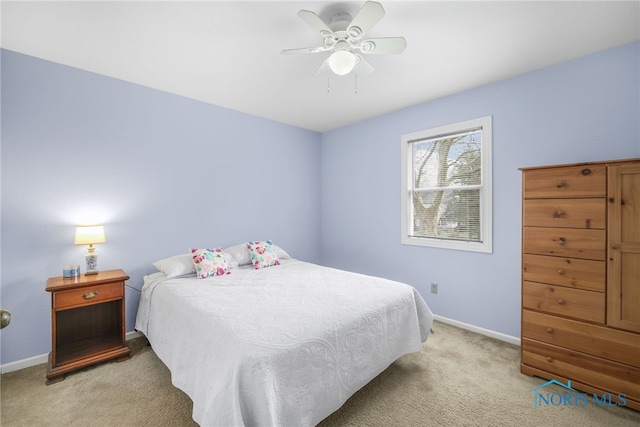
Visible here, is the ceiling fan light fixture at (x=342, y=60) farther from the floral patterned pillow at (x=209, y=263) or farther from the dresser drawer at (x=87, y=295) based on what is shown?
the dresser drawer at (x=87, y=295)

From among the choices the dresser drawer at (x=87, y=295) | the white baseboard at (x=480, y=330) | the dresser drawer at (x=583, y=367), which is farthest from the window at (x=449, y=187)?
the dresser drawer at (x=87, y=295)

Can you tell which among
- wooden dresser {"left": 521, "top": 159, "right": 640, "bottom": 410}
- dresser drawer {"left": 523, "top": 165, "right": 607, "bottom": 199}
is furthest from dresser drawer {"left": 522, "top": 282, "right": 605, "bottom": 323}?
dresser drawer {"left": 523, "top": 165, "right": 607, "bottom": 199}

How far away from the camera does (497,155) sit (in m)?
2.75

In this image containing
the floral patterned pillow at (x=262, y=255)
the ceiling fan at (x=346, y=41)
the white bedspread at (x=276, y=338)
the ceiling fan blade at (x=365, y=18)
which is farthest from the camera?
the floral patterned pillow at (x=262, y=255)

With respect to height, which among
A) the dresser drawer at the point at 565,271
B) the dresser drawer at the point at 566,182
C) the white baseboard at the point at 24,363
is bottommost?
the white baseboard at the point at 24,363

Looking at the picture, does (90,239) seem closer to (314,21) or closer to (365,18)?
(314,21)

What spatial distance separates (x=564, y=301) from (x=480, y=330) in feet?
3.53

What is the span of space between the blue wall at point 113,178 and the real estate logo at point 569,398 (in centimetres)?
316

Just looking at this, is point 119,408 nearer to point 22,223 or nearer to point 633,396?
point 22,223

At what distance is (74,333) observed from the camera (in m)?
2.49

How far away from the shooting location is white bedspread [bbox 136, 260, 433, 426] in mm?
1318

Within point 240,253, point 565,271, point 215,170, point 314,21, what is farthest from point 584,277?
point 215,170

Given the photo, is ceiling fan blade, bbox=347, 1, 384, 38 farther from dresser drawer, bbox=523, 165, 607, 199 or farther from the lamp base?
the lamp base

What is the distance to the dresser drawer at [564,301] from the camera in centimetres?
186
